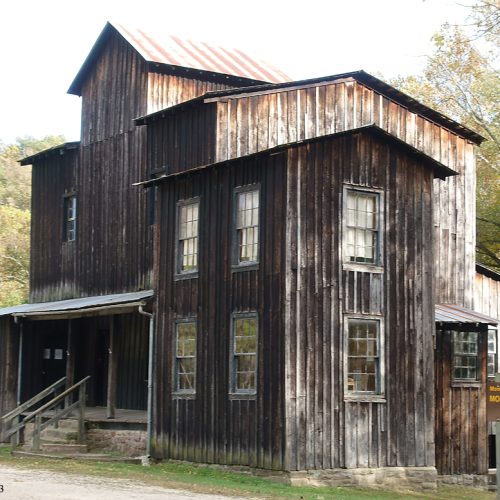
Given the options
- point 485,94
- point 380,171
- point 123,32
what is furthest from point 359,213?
point 485,94

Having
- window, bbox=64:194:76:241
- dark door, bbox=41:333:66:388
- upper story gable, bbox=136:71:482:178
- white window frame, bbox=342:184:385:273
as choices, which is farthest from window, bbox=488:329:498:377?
dark door, bbox=41:333:66:388

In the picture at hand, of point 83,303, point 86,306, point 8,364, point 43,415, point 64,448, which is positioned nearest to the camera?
point 64,448

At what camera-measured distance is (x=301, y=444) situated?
2208cm

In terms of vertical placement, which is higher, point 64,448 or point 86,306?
point 86,306

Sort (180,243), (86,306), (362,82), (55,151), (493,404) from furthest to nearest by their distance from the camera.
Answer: (55,151) → (86,306) → (362,82) → (180,243) → (493,404)

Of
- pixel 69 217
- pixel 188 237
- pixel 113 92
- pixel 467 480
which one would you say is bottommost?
pixel 467 480

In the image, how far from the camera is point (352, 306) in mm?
23141

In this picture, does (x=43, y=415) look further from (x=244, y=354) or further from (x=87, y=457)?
(x=244, y=354)

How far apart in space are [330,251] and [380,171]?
226 cm

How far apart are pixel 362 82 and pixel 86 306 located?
8.80m

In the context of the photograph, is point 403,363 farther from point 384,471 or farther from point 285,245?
point 285,245

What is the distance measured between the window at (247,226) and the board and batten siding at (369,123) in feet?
9.99

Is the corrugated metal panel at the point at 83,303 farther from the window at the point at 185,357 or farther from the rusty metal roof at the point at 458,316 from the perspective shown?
the rusty metal roof at the point at 458,316

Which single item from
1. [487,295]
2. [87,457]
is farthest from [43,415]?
[487,295]
